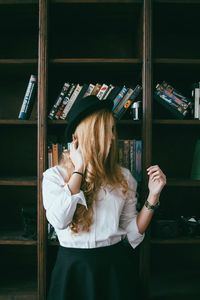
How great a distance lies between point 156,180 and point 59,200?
53cm

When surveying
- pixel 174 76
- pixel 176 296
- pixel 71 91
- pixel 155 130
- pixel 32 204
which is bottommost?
pixel 176 296

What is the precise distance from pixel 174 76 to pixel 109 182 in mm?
965

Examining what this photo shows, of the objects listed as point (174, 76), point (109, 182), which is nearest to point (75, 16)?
point (174, 76)

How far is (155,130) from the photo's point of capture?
244 cm

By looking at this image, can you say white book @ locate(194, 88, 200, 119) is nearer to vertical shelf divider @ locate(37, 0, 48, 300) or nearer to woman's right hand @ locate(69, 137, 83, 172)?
woman's right hand @ locate(69, 137, 83, 172)

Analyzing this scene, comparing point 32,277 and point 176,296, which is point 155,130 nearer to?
point 176,296

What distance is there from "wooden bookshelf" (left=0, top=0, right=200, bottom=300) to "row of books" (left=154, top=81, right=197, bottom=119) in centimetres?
7

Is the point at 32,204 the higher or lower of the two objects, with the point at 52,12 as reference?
lower

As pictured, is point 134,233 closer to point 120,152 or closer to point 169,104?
point 120,152

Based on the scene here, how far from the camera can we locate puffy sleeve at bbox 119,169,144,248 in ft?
5.95

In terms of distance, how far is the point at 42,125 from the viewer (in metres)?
1.92

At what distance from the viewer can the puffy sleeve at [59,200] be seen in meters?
1.59

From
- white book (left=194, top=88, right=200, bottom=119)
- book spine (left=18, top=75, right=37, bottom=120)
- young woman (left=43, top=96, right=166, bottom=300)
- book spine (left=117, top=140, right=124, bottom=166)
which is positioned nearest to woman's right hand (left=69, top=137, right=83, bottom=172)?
young woman (left=43, top=96, right=166, bottom=300)

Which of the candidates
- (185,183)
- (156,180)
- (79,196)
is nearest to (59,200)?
(79,196)
